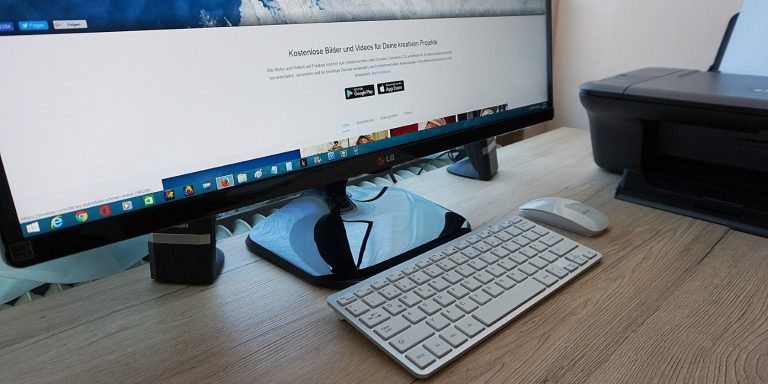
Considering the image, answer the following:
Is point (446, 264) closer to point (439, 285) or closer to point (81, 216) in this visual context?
point (439, 285)

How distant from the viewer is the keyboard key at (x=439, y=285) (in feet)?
1.63

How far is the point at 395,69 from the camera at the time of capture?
587 mm

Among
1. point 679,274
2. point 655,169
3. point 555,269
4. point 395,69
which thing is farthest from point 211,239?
point 655,169

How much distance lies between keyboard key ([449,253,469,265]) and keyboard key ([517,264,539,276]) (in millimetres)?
61

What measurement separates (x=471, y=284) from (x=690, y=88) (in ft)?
1.66

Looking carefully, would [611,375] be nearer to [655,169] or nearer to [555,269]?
[555,269]

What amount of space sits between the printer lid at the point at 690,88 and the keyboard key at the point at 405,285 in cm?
50

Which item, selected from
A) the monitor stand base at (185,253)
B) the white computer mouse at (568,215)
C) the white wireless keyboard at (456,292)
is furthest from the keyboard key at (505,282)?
the monitor stand base at (185,253)

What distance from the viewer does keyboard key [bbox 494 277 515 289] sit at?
0.51 m

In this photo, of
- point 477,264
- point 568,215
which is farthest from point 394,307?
point 568,215

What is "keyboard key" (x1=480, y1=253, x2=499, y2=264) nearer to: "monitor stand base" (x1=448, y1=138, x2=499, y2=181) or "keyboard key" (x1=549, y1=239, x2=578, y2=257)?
"keyboard key" (x1=549, y1=239, x2=578, y2=257)

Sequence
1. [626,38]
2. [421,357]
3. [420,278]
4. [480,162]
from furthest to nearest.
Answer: [626,38] < [480,162] < [420,278] < [421,357]

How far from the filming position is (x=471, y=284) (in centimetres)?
50

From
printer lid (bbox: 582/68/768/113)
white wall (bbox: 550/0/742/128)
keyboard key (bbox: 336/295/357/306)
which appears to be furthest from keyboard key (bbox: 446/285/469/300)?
white wall (bbox: 550/0/742/128)
